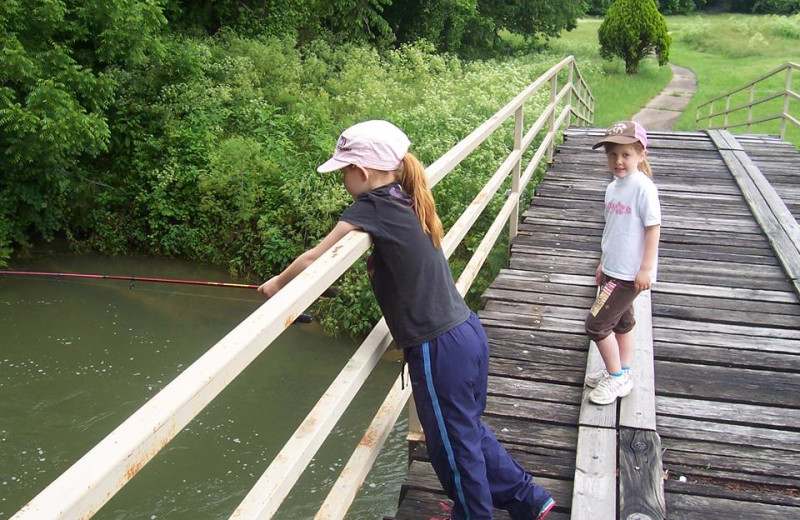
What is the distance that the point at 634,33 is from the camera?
79.3 ft

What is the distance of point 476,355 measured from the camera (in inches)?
98.0

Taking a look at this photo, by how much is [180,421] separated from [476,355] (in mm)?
1241

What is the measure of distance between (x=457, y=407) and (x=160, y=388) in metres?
6.78

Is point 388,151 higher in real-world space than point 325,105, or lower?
higher

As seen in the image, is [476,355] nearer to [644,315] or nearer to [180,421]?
[180,421]

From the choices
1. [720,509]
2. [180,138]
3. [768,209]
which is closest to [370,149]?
[720,509]

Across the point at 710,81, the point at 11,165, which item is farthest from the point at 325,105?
the point at 710,81

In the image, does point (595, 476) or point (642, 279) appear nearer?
point (595, 476)

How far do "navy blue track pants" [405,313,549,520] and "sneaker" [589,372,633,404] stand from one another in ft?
3.31

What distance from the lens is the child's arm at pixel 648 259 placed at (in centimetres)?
337

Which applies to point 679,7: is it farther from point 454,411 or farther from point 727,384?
point 454,411

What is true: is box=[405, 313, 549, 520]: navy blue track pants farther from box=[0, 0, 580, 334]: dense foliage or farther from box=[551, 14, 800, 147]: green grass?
box=[551, 14, 800, 147]: green grass

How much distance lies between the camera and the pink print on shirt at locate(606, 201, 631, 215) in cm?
342

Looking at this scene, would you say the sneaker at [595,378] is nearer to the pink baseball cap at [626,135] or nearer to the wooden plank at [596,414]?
the wooden plank at [596,414]
